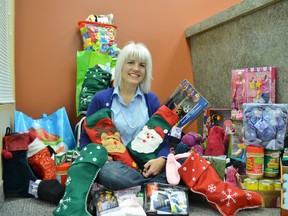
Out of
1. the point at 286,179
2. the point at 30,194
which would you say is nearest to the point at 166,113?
the point at 286,179

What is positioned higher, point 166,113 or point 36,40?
point 36,40

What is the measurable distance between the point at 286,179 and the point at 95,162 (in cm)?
82

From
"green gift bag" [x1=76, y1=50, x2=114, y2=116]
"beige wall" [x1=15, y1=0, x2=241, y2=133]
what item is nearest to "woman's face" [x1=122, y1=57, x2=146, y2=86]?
"green gift bag" [x1=76, y1=50, x2=114, y2=116]

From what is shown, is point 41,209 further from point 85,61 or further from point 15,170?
point 85,61

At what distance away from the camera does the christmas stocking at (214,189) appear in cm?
135

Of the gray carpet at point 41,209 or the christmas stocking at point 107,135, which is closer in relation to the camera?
the gray carpet at point 41,209

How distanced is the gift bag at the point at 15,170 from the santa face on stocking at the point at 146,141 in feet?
1.87

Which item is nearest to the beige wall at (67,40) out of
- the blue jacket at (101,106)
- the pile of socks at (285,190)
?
the blue jacket at (101,106)

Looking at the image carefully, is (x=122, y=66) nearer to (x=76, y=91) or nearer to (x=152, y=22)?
(x=76, y=91)

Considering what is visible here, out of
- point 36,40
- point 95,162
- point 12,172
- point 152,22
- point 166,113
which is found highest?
point 152,22

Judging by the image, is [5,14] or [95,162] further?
[5,14]

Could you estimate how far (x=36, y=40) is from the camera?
240 centimetres

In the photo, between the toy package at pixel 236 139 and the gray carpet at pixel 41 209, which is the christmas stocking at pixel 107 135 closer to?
the gray carpet at pixel 41 209

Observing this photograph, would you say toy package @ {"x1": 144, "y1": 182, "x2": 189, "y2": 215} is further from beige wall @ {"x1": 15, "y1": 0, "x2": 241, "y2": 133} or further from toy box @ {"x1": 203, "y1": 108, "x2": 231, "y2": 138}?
beige wall @ {"x1": 15, "y1": 0, "x2": 241, "y2": 133}
